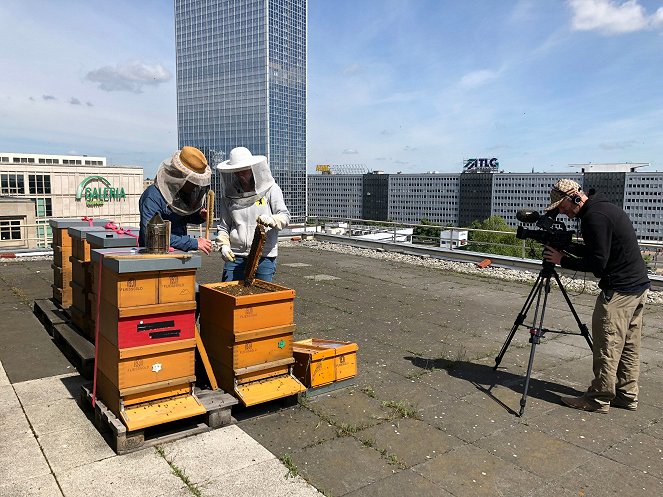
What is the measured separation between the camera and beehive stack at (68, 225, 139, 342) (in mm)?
5286

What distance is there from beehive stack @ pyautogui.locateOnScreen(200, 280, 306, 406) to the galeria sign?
260 feet

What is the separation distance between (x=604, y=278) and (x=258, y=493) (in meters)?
3.50

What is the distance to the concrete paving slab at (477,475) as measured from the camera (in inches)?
125

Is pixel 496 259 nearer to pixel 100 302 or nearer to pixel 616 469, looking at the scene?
pixel 616 469

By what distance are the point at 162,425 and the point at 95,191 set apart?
80.4 m

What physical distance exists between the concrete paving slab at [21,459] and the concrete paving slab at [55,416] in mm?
144

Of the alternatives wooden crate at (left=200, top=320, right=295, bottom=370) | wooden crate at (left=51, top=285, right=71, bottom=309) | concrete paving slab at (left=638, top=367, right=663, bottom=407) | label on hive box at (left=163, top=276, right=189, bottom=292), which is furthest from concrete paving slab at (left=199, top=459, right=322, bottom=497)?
wooden crate at (left=51, top=285, right=71, bottom=309)

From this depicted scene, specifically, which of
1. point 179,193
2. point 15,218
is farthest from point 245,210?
point 15,218

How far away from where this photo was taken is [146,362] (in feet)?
11.9

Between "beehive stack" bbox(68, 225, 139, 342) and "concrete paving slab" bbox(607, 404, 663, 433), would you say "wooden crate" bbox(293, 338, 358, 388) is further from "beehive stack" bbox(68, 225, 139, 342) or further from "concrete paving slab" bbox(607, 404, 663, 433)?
"concrete paving slab" bbox(607, 404, 663, 433)

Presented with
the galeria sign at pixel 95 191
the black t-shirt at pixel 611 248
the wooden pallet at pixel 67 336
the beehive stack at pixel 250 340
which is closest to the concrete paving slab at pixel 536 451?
the black t-shirt at pixel 611 248

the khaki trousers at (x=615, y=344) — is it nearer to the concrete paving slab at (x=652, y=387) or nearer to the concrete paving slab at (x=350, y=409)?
the concrete paving slab at (x=652, y=387)

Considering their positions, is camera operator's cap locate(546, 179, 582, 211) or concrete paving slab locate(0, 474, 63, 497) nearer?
concrete paving slab locate(0, 474, 63, 497)

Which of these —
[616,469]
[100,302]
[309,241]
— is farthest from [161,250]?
[309,241]
